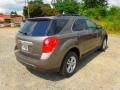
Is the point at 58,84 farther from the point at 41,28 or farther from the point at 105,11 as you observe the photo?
the point at 105,11

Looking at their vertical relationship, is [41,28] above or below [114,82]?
above

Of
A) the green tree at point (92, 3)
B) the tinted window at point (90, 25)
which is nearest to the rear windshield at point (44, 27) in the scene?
the tinted window at point (90, 25)

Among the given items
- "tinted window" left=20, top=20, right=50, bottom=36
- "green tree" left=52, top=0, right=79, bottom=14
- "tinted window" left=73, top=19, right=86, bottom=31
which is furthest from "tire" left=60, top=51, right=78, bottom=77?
"green tree" left=52, top=0, right=79, bottom=14

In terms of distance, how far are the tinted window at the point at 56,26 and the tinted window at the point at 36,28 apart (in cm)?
13

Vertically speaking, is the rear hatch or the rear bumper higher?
the rear hatch

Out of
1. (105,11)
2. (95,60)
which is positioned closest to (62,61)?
(95,60)

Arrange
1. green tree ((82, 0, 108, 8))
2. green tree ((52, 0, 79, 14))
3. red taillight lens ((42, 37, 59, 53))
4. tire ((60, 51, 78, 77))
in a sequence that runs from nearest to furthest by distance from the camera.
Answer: red taillight lens ((42, 37, 59, 53))
tire ((60, 51, 78, 77))
green tree ((82, 0, 108, 8))
green tree ((52, 0, 79, 14))

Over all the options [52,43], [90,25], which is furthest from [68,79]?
[90,25]

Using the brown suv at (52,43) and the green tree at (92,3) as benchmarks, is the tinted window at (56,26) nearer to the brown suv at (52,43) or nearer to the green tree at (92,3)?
the brown suv at (52,43)

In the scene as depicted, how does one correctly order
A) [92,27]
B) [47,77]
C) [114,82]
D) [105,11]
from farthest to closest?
[105,11], [92,27], [47,77], [114,82]

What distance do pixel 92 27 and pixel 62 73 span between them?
2.41 m

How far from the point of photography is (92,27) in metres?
6.59

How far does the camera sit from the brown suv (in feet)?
14.6

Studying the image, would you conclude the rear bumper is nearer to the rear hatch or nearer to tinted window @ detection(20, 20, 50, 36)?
the rear hatch
